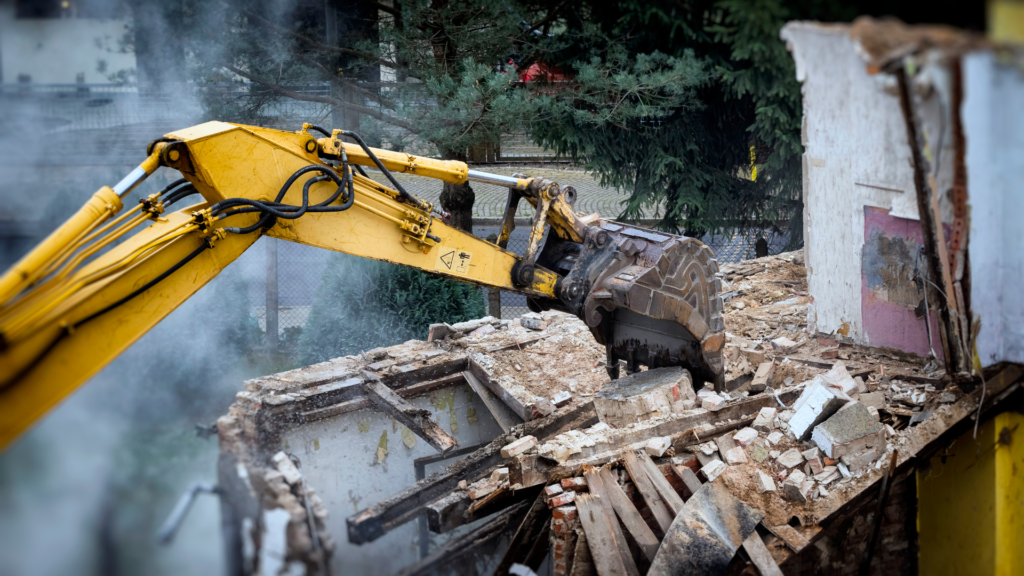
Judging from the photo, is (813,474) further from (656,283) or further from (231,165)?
(231,165)

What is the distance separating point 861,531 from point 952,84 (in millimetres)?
3325

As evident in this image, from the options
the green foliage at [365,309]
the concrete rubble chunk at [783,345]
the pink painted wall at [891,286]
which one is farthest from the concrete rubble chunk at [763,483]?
the green foliage at [365,309]

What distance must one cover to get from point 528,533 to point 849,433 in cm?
213

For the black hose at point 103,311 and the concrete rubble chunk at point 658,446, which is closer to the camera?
the black hose at point 103,311

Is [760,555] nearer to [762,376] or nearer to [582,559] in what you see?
[582,559]

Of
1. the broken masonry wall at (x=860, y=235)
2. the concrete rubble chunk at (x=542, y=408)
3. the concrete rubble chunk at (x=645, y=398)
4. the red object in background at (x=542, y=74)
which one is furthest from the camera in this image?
the red object in background at (x=542, y=74)

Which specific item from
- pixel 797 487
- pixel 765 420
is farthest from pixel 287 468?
pixel 765 420

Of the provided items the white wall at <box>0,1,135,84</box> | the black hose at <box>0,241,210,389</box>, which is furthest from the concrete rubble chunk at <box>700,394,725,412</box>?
the white wall at <box>0,1,135,84</box>

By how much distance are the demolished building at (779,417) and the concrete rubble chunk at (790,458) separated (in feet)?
0.04

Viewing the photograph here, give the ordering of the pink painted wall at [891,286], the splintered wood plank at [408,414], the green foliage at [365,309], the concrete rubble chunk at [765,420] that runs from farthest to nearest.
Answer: the green foliage at [365,309], the pink painted wall at [891,286], the splintered wood plank at [408,414], the concrete rubble chunk at [765,420]

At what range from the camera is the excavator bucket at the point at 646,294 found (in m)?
4.94

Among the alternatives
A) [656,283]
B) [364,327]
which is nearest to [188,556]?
[656,283]

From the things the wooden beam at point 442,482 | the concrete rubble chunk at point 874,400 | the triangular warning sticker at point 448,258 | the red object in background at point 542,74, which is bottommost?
the wooden beam at point 442,482

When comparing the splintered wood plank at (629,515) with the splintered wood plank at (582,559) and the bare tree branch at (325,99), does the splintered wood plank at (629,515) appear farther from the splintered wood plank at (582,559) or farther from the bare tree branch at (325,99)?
the bare tree branch at (325,99)
